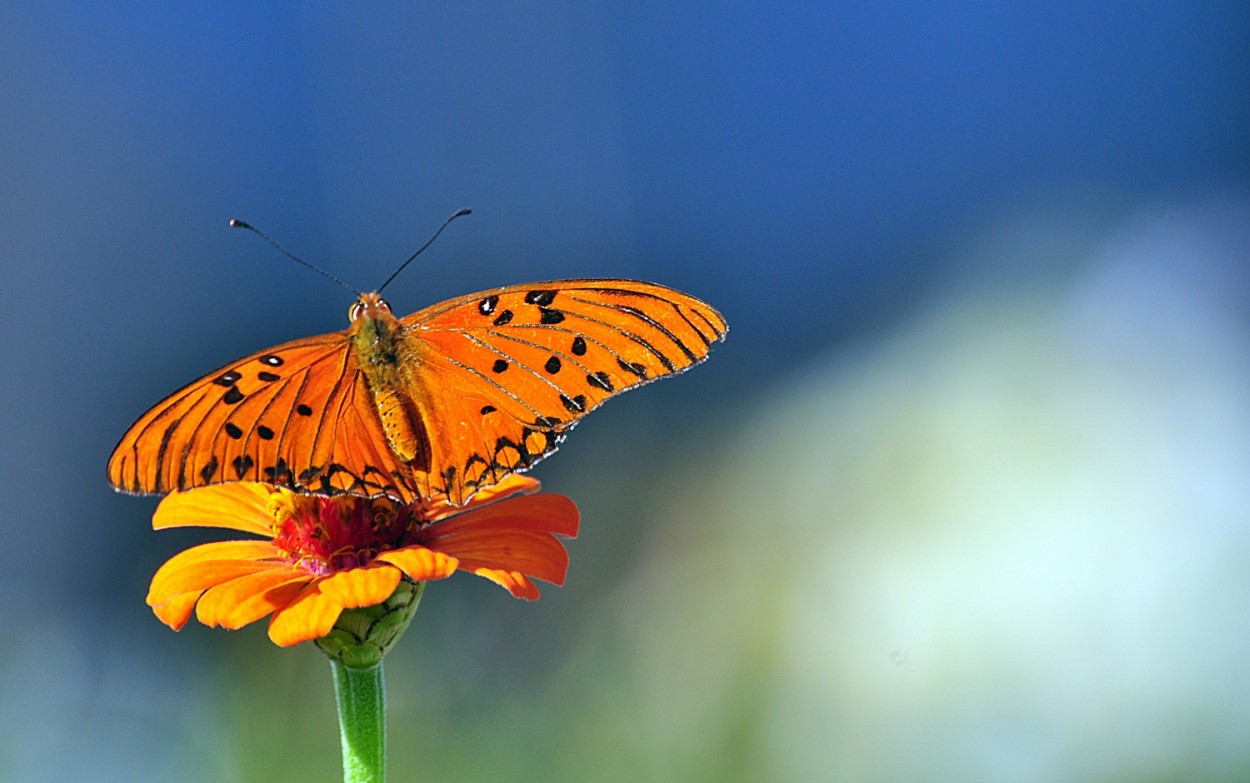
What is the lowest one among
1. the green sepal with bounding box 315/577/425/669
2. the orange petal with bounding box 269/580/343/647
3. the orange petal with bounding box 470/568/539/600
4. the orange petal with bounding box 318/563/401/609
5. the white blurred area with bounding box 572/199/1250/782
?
the white blurred area with bounding box 572/199/1250/782

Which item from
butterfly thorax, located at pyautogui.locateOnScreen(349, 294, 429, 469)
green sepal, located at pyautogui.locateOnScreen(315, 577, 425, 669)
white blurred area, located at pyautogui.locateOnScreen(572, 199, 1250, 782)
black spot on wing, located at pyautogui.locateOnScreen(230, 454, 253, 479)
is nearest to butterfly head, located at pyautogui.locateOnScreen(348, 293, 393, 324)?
butterfly thorax, located at pyautogui.locateOnScreen(349, 294, 429, 469)

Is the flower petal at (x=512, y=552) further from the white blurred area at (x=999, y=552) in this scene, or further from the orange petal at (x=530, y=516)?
the white blurred area at (x=999, y=552)

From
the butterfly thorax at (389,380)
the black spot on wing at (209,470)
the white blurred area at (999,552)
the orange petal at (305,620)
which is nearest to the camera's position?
the orange petal at (305,620)

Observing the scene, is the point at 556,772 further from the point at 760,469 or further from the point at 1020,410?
the point at 1020,410

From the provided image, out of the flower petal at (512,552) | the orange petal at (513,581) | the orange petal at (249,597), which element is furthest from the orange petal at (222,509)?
the orange petal at (513,581)

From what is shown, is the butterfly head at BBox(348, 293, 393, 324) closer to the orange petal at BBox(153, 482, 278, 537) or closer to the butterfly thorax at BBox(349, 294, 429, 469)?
the butterfly thorax at BBox(349, 294, 429, 469)

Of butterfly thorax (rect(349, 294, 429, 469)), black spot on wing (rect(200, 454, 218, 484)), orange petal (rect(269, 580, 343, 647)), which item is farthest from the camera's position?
butterfly thorax (rect(349, 294, 429, 469))
